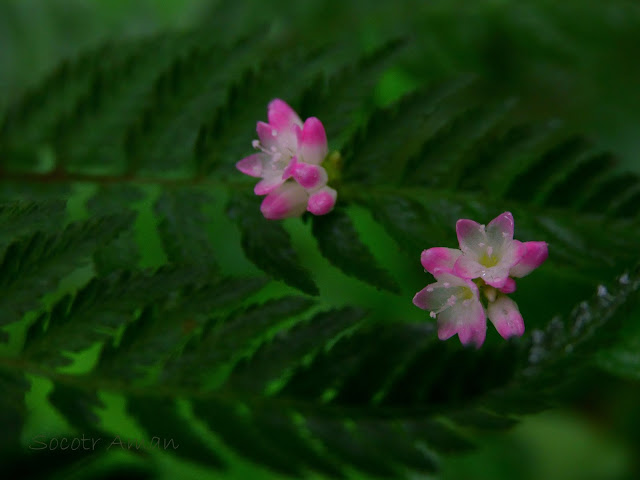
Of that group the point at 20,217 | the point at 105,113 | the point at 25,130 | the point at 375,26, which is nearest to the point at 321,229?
the point at 20,217

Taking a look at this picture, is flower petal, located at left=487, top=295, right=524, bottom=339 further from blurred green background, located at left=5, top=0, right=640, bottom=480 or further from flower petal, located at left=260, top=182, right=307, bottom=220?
blurred green background, located at left=5, top=0, right=640, bottom=480

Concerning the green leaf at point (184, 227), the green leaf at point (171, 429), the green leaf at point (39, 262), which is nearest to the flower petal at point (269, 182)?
the green leaf at point (184, 227)

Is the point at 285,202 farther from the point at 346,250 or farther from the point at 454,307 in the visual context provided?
the point at 454,307

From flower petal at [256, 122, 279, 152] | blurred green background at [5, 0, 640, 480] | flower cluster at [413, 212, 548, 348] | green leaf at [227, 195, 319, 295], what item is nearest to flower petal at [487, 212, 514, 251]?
flower cluster at [413, 212, 548, 348]

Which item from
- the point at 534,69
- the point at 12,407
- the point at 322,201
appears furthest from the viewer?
the point at 534,69

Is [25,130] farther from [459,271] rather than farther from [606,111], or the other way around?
[606,111]

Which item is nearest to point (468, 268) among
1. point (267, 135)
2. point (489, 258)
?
point (489, 258)
